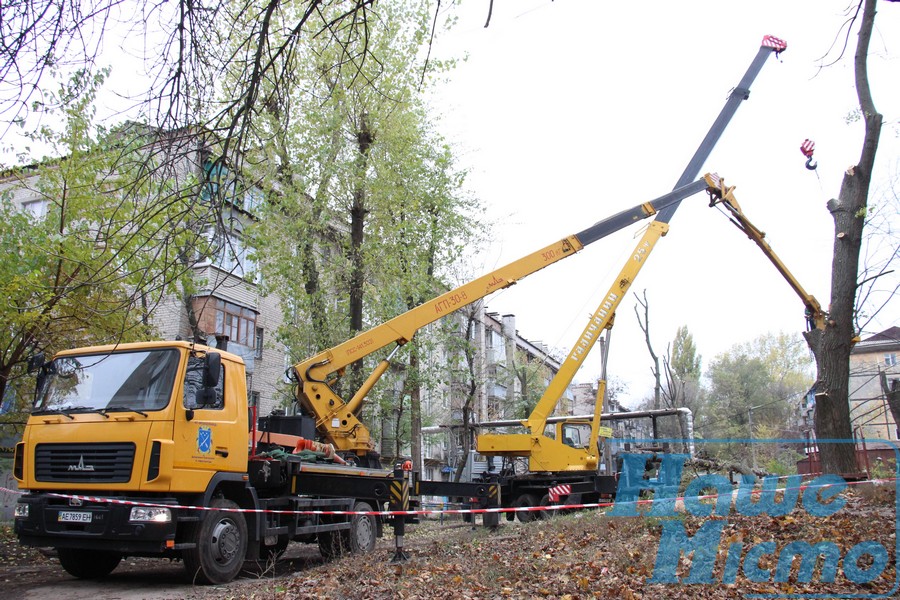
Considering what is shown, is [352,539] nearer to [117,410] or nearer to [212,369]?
[212,369]

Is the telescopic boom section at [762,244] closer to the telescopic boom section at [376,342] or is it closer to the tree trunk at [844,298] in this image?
the telescopic boom section at [376,342]

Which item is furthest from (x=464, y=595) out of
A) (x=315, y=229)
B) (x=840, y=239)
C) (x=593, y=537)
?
(x=315, y=229)

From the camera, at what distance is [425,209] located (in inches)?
856

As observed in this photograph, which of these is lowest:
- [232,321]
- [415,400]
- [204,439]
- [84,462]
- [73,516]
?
[73,516]

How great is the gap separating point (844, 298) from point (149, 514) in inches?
425

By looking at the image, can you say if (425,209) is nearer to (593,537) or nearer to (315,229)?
(315,229)

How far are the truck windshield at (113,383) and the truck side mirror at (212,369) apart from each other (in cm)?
44

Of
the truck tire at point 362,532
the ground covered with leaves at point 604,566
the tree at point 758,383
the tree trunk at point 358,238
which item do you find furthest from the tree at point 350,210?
the tree at point 758,383

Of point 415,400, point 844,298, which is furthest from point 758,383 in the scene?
point 844,298

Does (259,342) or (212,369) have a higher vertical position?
(259,342)

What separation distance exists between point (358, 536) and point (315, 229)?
970cm

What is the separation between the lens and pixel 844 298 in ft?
38.5

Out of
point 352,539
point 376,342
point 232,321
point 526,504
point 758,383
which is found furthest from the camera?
point 758,383

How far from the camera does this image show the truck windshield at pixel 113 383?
28.6 feet
